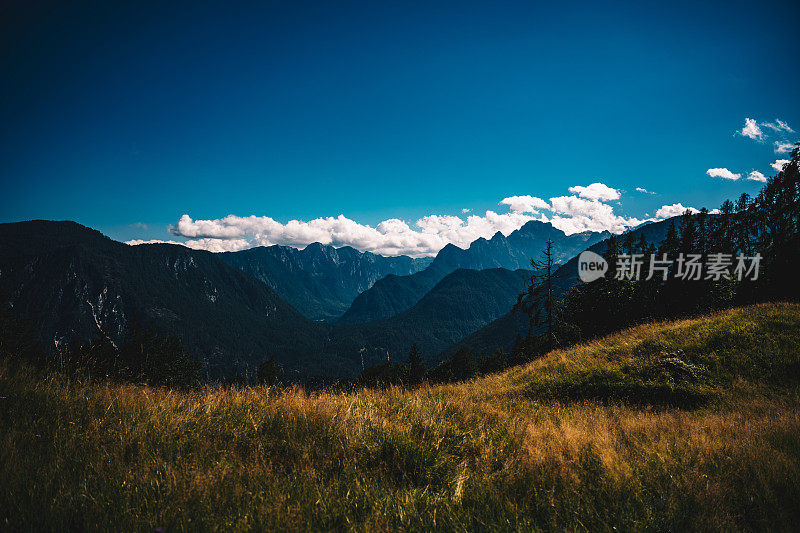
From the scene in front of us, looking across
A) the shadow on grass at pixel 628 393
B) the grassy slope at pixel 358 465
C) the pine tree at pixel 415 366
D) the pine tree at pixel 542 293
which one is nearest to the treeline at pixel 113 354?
the grassy slope at pixel 358 465

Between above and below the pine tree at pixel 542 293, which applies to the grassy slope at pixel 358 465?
below

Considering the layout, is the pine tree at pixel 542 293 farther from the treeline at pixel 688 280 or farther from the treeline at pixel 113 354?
the treeline at pixel 113 354

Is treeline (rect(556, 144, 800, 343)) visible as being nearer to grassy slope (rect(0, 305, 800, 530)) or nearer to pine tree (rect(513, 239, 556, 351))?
pine tree (rect(513, 239, 556, 351))

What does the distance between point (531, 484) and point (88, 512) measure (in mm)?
4393

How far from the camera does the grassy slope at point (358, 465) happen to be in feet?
9.70

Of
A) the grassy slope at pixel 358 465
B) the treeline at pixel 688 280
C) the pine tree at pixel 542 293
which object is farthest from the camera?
the treeline at pixel 688 280

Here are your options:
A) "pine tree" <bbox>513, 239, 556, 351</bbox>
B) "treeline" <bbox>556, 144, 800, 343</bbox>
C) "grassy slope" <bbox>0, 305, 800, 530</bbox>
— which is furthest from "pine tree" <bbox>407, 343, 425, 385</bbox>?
"grassy slope" <bbox>0, 305, 800, 530</bbox>

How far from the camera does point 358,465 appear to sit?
3959mm

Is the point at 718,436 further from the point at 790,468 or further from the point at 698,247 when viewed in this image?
the point at 698,247

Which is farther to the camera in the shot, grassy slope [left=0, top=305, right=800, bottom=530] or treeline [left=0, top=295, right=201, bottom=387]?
treeline [left=0, top=295, right=201, bottom=387]

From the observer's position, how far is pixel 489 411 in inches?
250

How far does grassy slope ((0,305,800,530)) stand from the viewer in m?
2.96

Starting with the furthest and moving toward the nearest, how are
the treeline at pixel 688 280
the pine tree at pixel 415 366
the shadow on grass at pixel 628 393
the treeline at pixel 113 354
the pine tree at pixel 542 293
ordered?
the pine tree at pixel 415 366
the treeline at pixel 688 280
the pine tree at pixel 542 293
the shadow on grass at pixel 628 393
the treeline at pixel 113 354

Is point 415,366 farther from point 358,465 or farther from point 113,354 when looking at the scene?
point 358,465
